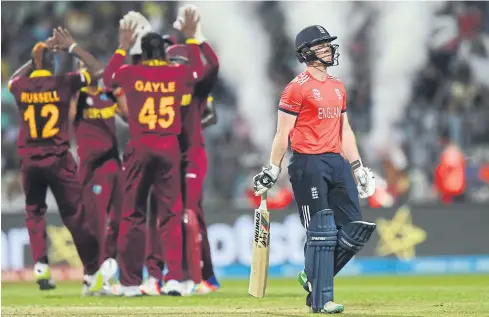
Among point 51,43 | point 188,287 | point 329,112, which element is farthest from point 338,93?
point 51,43

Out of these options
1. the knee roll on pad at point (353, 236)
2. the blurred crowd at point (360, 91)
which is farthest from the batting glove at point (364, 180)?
the blurred crowd at point (360, 91)

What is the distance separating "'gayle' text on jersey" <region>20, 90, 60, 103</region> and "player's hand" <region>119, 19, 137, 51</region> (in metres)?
0.85

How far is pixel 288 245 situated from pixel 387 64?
10.2 m

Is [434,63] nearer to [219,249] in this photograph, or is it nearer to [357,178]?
[219,249]

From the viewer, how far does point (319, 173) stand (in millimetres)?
10125

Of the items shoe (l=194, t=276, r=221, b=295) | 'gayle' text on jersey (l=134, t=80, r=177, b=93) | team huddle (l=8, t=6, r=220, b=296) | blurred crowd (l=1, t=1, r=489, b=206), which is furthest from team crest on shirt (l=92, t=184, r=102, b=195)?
blurred crowd (l=1, t=1, r=489, b=206)

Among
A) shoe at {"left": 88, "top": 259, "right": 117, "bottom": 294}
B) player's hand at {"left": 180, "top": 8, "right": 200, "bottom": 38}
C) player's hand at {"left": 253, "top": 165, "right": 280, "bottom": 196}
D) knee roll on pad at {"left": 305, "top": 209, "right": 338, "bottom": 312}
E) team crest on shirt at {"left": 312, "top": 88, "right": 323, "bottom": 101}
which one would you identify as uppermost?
player's hand at {"left": 180, "top": 8, "right": 200, "bottom": 38}

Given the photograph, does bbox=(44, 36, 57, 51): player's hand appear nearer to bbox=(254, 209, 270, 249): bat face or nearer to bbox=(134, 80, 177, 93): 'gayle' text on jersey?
bbox=(134, 80, 177, 93): 'gayle' text on jersey

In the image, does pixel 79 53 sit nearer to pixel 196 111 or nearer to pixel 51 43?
pixel 51 43

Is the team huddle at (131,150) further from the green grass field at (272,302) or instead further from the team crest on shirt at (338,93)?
the team crest on shirt at (338,93)

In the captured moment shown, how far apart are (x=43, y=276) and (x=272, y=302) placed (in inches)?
123

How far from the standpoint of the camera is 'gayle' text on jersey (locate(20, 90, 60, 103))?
13125 mm

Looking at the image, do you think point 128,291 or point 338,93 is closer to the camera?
point 338,93

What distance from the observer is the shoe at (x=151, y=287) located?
13.1 meters
